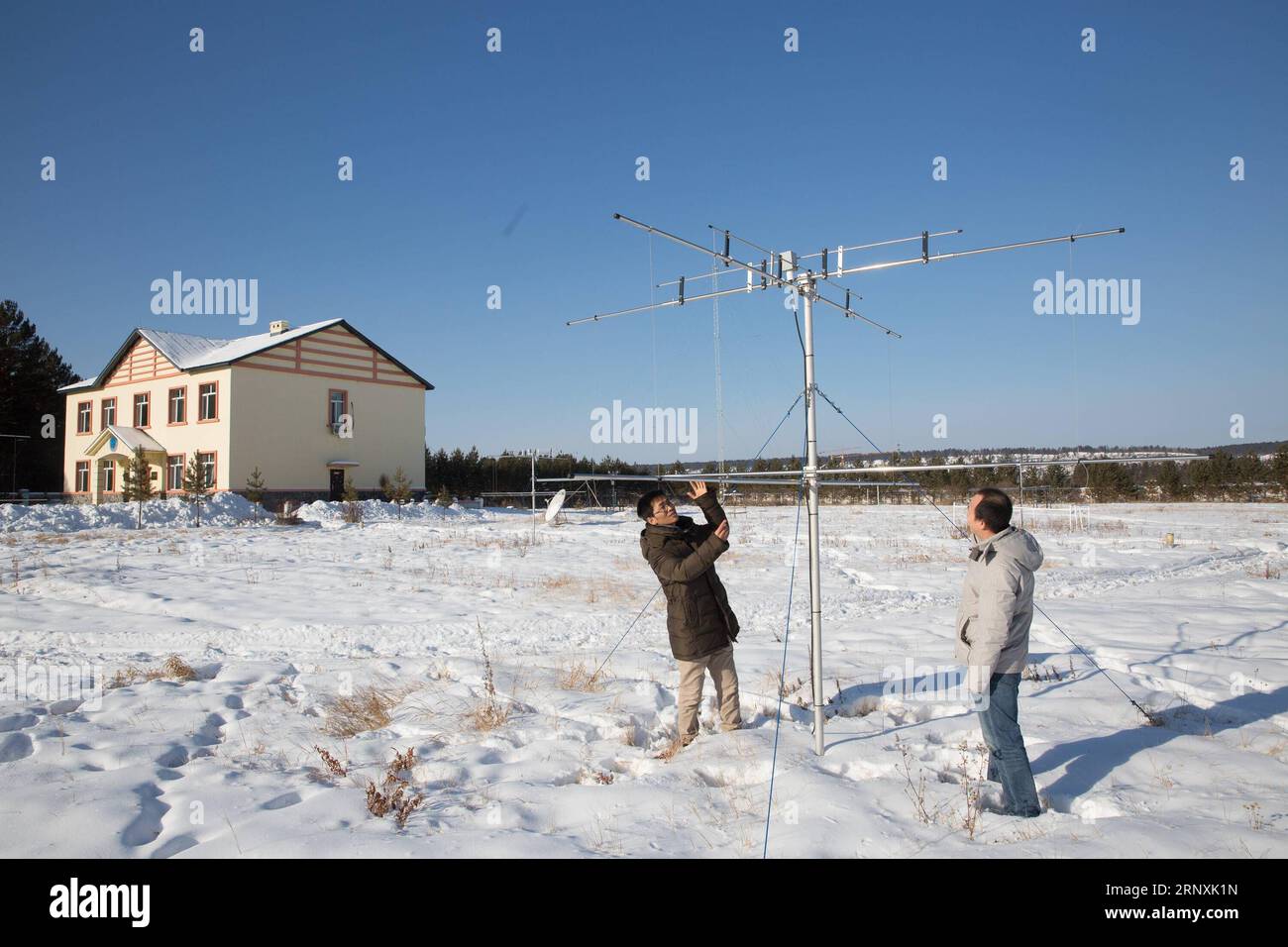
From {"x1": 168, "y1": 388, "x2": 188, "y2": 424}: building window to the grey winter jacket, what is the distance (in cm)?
3876

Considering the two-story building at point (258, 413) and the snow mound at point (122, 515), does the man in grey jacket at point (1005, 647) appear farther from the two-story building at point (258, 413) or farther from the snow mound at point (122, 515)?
the two-story building at point (258, 413)

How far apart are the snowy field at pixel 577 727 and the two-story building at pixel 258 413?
2026cm

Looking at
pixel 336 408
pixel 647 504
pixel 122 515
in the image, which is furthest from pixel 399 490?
pixel 647 504

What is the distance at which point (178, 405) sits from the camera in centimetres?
3569

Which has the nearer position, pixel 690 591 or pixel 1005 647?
pixel 1005 647

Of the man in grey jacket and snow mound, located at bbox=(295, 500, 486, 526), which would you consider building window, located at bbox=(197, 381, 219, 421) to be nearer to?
snow mound, located at bbox=(295, 500, 486, 526)

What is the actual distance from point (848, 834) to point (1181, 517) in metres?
39.1

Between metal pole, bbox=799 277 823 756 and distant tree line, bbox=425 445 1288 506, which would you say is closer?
metal pole, bbox=799 277 823 756

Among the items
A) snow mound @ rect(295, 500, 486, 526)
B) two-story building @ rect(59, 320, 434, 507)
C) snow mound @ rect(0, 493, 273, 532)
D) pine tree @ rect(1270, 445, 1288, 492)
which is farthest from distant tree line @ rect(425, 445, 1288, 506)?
snow mound @ rect(0, 493, 273, 532)

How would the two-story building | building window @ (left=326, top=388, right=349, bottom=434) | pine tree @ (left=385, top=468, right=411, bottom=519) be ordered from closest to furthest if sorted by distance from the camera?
the two-story building < pine tree @ (left=385, top=468, right=411, bottom=519) < building window @ (left=326, top=388, right=349, bottom=434)

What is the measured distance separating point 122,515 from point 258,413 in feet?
29.0

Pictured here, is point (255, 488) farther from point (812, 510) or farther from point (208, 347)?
Answer: point (812, 510)

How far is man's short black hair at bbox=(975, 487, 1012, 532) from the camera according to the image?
4641 millimetres

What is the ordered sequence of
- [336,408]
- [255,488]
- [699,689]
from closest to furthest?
[699,689]
[255,488]
[336,408]
